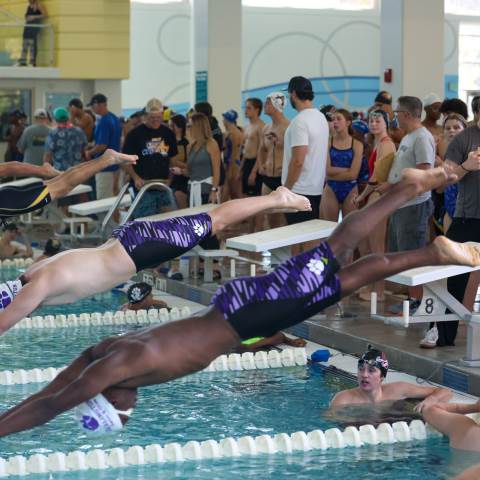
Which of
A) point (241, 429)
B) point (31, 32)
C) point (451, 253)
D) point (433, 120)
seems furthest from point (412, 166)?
point (31, 32)

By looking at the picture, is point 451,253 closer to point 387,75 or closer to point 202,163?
point 202,163

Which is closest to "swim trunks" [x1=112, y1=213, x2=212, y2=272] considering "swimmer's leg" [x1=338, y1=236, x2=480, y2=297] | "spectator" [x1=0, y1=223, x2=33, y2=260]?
"swimmer's leg" [x1=338, y1=236, x2=480, y2=297]

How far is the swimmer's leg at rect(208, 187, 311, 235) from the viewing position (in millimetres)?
5863

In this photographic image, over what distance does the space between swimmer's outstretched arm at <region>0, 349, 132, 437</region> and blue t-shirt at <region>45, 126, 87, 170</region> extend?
387 inches

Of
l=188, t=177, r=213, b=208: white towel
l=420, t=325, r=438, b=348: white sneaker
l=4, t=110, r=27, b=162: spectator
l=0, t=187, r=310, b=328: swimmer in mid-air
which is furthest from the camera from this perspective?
l=4, t=110, r=27, b=162: spectator

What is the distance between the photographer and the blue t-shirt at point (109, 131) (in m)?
13.3

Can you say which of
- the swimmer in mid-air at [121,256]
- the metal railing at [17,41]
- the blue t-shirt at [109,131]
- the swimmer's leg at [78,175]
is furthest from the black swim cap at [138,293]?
the metal railing at [17,41]

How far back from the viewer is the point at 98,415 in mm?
4465

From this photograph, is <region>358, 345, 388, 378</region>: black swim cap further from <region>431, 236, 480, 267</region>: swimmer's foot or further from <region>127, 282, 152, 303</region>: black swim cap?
<region>127, 282, 152, 303</region>: black swim cap

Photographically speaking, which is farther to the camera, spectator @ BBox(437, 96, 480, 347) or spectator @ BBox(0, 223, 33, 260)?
spectator @ BBox(0, 223, 33, 260)

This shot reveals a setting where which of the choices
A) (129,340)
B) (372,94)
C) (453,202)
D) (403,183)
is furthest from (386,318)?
(372,94)

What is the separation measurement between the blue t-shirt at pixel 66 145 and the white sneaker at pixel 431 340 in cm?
776

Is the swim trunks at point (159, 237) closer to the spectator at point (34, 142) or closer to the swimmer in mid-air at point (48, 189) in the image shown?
the swimmer in mid-air at point (48, 189)

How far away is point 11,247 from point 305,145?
584 centimetres
